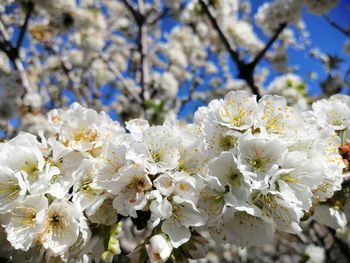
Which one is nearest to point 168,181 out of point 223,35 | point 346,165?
point 346,165

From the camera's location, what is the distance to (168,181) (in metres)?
1.50

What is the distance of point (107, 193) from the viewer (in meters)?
1.57

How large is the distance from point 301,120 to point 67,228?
43.5 inches

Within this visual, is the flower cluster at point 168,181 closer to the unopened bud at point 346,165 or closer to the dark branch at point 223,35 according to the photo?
the unopened bud at point 346,165

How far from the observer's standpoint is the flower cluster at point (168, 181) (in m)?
1.47

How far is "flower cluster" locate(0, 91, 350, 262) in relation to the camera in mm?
1475

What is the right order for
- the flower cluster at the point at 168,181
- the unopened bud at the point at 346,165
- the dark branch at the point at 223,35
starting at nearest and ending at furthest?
the flower cluster at the point at 168,181 → the unopened bud at the point at 346,165 → the dark branch at the point at 223,35

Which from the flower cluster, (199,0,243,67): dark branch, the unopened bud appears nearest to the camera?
the flower cluster

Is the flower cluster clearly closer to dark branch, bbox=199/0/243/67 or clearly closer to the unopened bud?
the unopened bud

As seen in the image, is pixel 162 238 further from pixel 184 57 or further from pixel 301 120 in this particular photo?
pixel 184 57

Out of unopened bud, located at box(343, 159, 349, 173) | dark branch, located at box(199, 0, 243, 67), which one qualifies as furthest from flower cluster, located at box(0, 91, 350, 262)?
dark branch, located at box(199, 0, 243, 67)

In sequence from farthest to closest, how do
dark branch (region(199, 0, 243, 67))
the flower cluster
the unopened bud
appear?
dark branch (region(199, 0, 243, 67)) < the unopened bud < the flower cluster

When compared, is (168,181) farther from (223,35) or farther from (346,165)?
(223,35)

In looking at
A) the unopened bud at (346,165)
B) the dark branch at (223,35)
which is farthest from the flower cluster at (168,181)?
the dark branch at (223,35)
